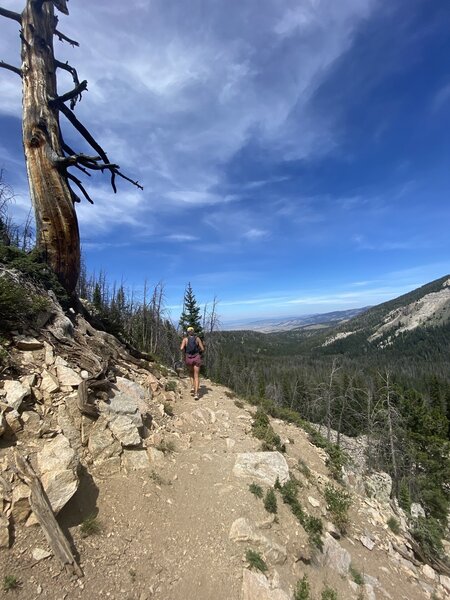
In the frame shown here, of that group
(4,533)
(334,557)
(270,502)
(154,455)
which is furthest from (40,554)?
(334,557)

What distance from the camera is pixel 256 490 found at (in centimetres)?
609

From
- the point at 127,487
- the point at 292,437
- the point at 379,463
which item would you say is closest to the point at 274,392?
the point at 379,463

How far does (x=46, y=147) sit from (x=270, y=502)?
1033 cm

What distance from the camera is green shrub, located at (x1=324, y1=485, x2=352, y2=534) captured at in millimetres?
6598

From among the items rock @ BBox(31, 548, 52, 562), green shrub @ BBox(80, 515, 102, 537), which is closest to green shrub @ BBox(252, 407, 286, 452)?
green shrub @ BBox(80, 515, 102, 537)

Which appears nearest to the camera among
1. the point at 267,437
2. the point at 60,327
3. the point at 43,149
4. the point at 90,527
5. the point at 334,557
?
the point at 90,527

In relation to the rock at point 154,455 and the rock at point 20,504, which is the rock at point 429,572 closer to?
the rock at point 154,455

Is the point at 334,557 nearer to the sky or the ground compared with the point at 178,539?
nearer to the ground

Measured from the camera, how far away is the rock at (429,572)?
22.1ft

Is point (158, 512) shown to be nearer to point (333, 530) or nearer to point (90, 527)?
point (90, 527)

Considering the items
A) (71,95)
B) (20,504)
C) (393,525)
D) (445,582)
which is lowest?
(445,582)

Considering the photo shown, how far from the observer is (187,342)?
9.81 m

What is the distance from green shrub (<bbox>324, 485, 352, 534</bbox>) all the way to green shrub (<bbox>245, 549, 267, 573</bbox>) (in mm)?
2553

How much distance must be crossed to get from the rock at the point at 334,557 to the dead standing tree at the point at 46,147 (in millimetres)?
8852
